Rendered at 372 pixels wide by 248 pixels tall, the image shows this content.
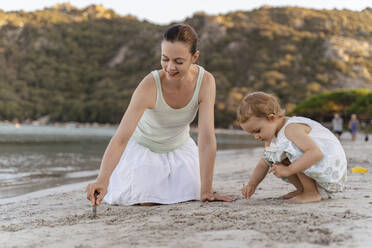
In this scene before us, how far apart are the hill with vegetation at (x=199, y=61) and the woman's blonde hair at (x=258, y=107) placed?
6071 cm

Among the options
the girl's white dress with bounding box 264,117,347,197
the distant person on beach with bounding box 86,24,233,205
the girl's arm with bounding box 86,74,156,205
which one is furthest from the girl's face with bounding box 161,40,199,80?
the girl's white dress with bounding box 264,117,347,197

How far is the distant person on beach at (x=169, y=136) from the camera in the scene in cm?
303

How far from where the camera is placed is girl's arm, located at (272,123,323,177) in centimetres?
273

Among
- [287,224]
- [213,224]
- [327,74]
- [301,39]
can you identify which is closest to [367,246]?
[287,224]

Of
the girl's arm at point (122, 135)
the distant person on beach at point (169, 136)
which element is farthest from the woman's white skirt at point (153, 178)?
the girl's arm at point (122, 135)

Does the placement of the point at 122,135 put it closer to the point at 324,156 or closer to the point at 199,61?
the point at 324,156

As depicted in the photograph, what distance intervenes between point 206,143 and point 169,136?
0.47 metres

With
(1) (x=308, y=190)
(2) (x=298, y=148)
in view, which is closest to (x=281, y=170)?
(2) (x=298, y=148)

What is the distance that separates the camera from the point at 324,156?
2822 millimetres

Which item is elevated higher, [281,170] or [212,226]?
[281,170]

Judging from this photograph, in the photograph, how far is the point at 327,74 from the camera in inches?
2761

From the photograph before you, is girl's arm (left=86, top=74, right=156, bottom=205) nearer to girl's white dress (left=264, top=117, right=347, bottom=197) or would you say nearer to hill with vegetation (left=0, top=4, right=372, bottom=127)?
girl's white dress (left=264, top=117, right=347, bottom=197)

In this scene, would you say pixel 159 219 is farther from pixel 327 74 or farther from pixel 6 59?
pixel 6 59

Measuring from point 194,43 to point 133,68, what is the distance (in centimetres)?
8448
